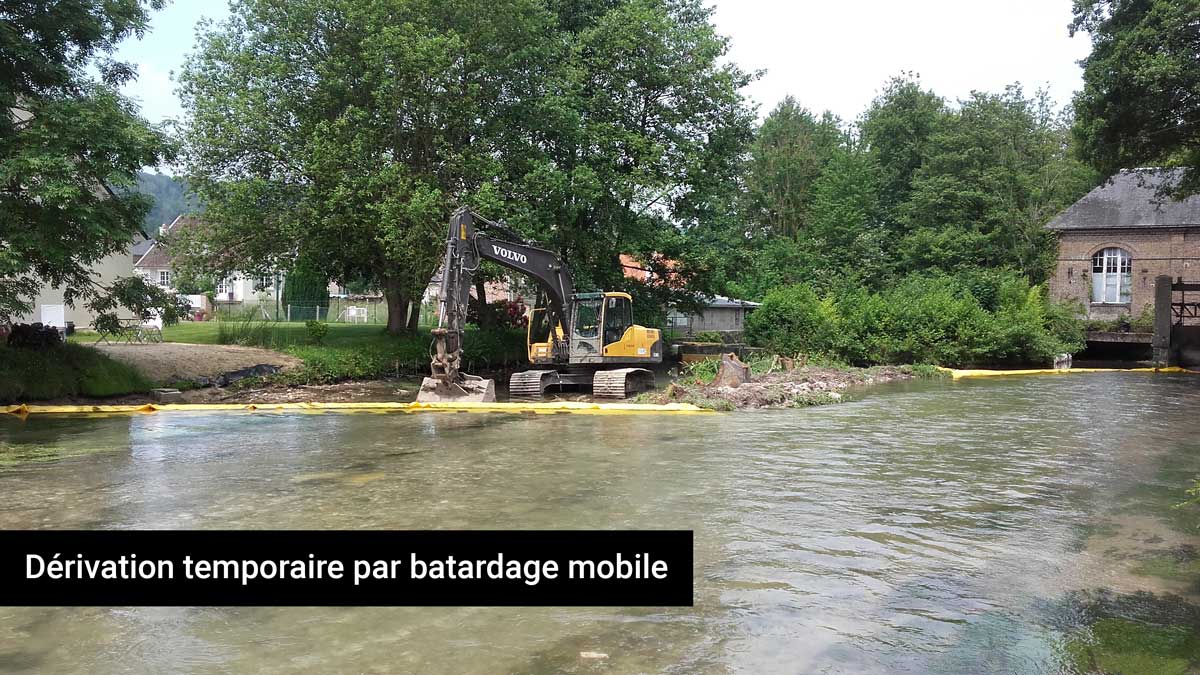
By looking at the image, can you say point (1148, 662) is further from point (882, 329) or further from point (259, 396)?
point (882, 329)

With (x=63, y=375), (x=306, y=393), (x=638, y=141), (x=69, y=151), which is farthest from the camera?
(x=638, y=141)

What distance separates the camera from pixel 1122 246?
132 ft

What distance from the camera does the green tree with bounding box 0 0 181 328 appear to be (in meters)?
15.3

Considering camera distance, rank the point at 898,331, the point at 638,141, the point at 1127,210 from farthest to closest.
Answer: the point at 1127,210 < the point at 898,331 < the point at 638,141

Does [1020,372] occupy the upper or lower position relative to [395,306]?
lower

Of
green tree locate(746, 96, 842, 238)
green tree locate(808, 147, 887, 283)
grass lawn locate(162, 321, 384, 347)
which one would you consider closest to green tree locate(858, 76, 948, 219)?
green tree locate(808, 147, 887, 283)

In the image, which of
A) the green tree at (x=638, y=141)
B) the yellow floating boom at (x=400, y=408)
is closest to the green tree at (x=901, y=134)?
the green tree at (x=638, y=141)

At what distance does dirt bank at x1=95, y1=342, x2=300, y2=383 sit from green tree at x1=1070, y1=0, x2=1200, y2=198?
23.3 m

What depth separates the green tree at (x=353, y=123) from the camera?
24.0m

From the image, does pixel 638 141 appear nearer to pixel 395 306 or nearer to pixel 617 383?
pixel 395 306

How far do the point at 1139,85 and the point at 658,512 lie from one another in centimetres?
2033

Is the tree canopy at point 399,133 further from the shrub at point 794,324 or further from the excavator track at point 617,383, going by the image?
the excavator track at point 617,383

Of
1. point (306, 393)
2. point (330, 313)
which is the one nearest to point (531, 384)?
point (306, 393)

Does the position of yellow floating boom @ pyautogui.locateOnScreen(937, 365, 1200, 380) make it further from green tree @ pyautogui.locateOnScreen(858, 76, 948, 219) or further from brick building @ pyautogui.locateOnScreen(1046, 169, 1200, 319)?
green tree @ pyautogui.locateOnScreen(858, 76, 948, 219)
